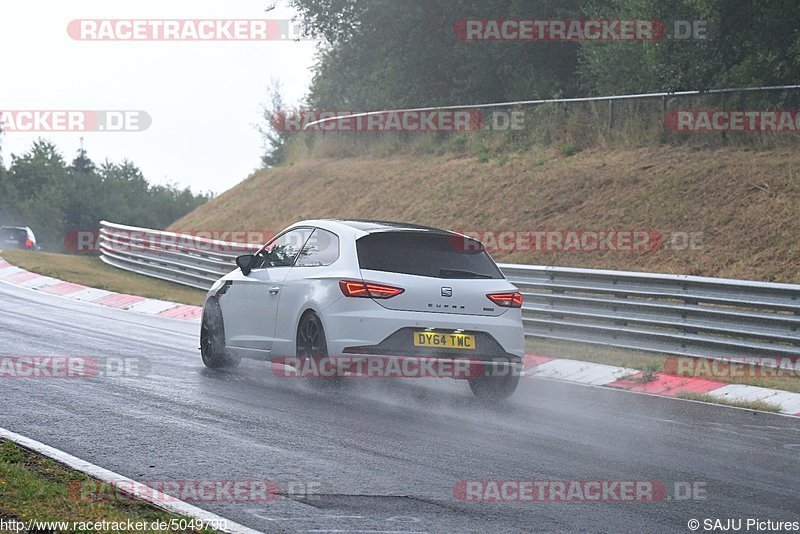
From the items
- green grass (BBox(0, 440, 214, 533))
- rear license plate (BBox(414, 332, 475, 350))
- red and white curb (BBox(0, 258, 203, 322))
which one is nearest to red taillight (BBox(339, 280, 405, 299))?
rear license plate (BBox(414, 332, 475, 350))

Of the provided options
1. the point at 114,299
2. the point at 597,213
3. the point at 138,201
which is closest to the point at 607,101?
the point at 597,213

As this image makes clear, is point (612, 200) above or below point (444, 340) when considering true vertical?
above

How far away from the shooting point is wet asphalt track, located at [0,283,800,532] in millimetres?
6352

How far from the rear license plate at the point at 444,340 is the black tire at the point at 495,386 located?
1.98ft

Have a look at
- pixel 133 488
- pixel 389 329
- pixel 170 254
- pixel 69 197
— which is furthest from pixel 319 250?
pixel 69 197

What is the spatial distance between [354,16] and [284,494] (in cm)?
3113

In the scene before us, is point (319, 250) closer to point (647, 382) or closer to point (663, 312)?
point (647, 382)

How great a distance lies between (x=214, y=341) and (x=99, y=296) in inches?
417

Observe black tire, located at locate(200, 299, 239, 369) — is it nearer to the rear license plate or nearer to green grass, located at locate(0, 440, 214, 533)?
the rear license plate

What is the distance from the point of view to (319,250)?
11.3 meters

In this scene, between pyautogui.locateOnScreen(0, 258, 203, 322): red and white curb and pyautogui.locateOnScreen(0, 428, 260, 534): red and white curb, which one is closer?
pyautogui.locateOnScreen(0, 428, 260, 534): red and white curb

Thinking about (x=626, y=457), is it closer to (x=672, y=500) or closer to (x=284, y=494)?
(x=672, y=500)

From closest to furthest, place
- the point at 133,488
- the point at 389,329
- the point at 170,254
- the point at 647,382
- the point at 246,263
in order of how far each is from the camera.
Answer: the point at 133,488, the point at 389,329, the point at 246,263, the point at 647,382, the point at 170,254

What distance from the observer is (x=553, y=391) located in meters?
12.4
